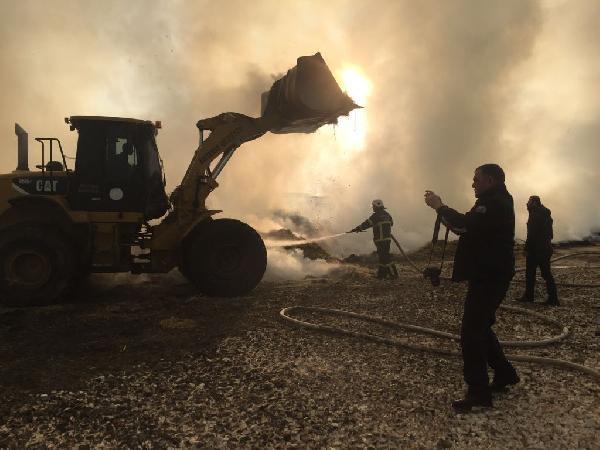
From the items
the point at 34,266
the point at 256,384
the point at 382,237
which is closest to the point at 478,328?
the point at 256,384

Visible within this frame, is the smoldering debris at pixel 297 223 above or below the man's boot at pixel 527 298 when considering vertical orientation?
above

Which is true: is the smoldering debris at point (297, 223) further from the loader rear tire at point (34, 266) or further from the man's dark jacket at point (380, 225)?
the loader rear tire at point (34, 266)

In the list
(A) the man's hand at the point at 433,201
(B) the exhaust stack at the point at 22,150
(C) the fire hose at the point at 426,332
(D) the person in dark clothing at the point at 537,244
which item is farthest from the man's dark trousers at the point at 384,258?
(B) the exhaust stack at the point at 22,150

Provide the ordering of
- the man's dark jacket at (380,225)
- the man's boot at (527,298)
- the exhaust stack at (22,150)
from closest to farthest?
the exhaust stack at (22,150), the man's boot at (527,298), the man's dark jacket at (380,225)

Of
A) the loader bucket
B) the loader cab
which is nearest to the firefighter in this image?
the loader bucket

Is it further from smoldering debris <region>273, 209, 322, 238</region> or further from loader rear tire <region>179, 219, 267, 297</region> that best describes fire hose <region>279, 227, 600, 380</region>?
smoldering debris <region>273, 209, 322, 238</region>

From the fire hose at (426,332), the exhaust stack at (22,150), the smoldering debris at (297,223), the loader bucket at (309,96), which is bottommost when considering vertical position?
the fire hose at (426,332)

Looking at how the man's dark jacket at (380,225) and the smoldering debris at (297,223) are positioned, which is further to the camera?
the smoldering debris at (297,223)

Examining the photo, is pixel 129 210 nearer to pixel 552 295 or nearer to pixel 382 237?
pixel 382 237

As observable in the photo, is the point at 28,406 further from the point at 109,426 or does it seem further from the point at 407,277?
the point at 407,277

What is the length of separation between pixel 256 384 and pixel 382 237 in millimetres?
7091

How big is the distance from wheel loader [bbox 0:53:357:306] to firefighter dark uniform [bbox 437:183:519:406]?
4.83m

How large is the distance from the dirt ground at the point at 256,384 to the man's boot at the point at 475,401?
0.06 m

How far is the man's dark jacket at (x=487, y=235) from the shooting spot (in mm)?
3666
